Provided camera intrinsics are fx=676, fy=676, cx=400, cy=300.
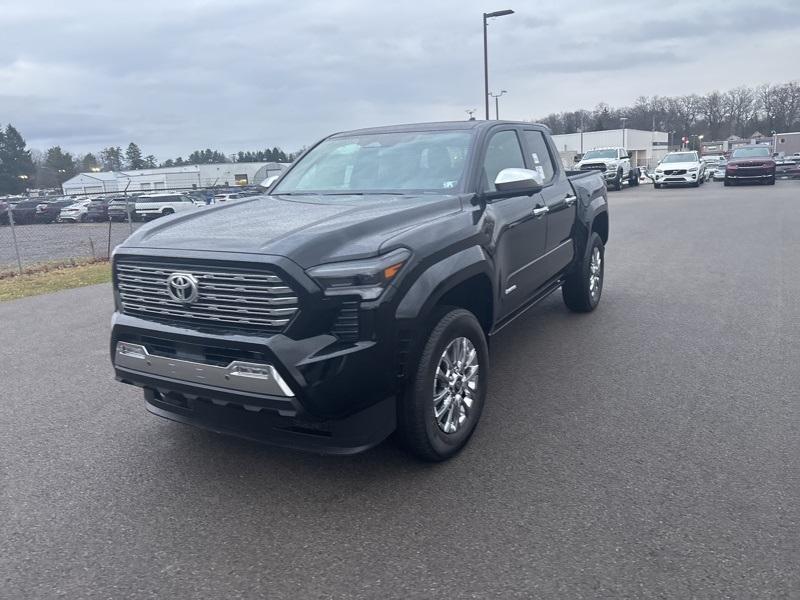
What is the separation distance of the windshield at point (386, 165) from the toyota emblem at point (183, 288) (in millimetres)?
1668

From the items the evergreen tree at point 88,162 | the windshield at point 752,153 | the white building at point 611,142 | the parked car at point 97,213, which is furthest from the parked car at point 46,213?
the evergreen tree at point 88,162

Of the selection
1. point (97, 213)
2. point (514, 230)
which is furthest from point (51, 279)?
point (97, 213)

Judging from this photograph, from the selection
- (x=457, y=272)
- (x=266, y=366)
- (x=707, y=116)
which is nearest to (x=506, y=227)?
(x=457, y=272)

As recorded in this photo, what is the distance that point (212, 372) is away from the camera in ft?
10.6

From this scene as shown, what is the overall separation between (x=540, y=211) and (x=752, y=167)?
29.2 metres

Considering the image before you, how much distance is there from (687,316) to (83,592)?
5.96 m

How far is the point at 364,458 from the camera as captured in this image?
389cm

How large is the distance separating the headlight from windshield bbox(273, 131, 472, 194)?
4.60 ft

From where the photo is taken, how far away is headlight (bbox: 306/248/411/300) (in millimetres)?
3145

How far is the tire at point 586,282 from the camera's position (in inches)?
264

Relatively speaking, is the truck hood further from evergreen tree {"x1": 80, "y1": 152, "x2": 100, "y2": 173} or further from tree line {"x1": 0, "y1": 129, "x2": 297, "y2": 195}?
evergreen tree {"x1": 80, "y1": 152, "x2": 100, "y2": 173}

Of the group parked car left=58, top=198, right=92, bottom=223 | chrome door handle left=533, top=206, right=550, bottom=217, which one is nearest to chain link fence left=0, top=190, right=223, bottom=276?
parked car left=58, top=198, right=92, bottom=223

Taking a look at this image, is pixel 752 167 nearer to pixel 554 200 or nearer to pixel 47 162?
pixel 554 200

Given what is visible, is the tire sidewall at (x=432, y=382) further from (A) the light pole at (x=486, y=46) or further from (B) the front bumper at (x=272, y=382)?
(A) the light pole at (x=486, y=46)
